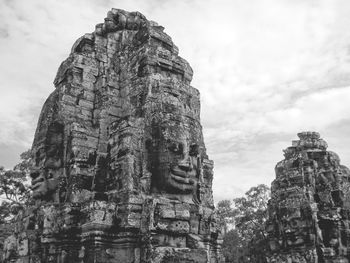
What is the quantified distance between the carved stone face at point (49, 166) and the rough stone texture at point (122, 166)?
0.06 feet

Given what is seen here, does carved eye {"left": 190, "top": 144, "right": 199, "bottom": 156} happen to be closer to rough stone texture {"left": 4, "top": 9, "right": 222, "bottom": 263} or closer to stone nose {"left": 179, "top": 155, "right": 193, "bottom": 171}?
rough stone texture {"left": 4, "top": 9, "right": 222, "bottom": 263}

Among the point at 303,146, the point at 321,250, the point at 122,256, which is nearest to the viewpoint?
the point at 122,256

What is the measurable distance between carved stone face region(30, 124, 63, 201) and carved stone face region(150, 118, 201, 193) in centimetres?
184

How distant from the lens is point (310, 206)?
1261cm

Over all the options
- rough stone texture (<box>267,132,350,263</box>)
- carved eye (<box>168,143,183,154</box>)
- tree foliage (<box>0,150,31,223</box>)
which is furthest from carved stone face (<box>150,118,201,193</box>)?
tree foliage (<box>0,150,31,223</box>)

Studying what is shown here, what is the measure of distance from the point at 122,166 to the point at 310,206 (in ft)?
26.6

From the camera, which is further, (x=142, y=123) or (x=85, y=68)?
(x=85, y=68)

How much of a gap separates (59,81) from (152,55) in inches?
82.3

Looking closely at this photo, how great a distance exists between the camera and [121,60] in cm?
842

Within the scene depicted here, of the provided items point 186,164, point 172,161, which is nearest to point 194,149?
point 186,164

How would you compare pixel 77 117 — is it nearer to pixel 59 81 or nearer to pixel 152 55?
pixel 59 81

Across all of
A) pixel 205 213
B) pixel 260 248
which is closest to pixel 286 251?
pixel 205 213

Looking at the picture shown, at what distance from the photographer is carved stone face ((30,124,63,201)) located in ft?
23.7

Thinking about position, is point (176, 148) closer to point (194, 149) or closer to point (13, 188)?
point (194, 149)
